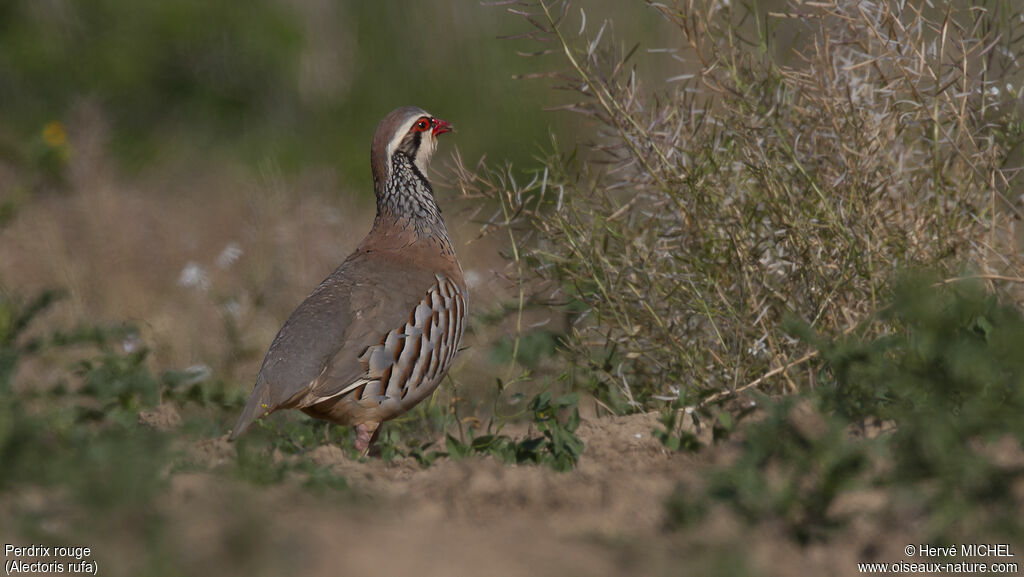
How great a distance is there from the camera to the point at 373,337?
4.13 m

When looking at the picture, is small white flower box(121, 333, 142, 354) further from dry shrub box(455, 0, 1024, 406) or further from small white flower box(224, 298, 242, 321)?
dry shrub box(455, 0, 1024, 406)

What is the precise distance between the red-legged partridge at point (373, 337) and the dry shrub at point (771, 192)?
394 mm

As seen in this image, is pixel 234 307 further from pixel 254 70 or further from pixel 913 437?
pixel 254 70

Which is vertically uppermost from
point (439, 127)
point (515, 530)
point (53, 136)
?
point (439, 127)

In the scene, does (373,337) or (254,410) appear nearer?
(254,410)

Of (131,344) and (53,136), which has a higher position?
(53,136)

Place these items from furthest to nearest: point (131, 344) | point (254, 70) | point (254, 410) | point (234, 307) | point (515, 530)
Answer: point (254, 70), point (234, 307), point (131, 344), point (254, 410), point (515, 530)

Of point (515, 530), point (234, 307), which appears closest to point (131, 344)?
point (234, 307)

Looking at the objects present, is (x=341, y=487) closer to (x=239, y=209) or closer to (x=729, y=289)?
(x=729, y=289)

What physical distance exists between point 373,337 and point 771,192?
4.80 ft

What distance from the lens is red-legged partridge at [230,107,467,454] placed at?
13.2ft

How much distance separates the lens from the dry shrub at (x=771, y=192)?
12.5ft

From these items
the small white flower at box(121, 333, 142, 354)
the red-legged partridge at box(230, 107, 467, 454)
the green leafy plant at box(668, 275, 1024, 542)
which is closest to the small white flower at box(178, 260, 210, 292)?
the small white flower at box(121, 333, 142, 354)

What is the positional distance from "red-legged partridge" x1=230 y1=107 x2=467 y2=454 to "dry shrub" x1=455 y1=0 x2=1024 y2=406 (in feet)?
1.29
